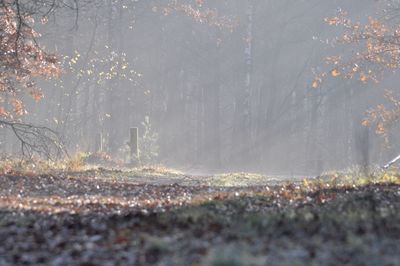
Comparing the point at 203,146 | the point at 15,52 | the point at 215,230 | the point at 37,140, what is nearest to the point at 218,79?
the point at 203,146

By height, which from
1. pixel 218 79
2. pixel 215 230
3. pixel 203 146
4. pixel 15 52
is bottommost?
pixel 215 230

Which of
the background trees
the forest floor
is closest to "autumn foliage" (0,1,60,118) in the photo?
the forest floor

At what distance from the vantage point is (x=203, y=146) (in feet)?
180

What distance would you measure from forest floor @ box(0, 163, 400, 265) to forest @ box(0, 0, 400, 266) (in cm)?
3

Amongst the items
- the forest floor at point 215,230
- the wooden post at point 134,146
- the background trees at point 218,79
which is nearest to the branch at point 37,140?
the wooden post at point 134,146

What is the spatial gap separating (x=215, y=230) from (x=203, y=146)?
46.5 metres

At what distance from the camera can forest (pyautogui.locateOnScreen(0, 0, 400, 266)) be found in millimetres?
7645

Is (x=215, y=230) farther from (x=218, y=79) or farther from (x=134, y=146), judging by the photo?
(x=218, y=79)

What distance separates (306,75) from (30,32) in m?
37.7

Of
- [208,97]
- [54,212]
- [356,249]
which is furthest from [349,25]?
[208,97]

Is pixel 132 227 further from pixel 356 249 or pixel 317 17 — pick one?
pixel 317 17

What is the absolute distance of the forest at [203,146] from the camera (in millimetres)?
7645

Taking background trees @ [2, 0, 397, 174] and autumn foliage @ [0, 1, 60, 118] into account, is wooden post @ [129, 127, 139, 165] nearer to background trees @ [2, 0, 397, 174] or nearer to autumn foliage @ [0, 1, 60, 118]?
autumn foliage @ [0, 1, 60, 118]

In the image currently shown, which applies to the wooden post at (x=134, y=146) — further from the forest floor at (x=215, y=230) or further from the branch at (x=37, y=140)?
the forest floor at (x=215, y=230)
